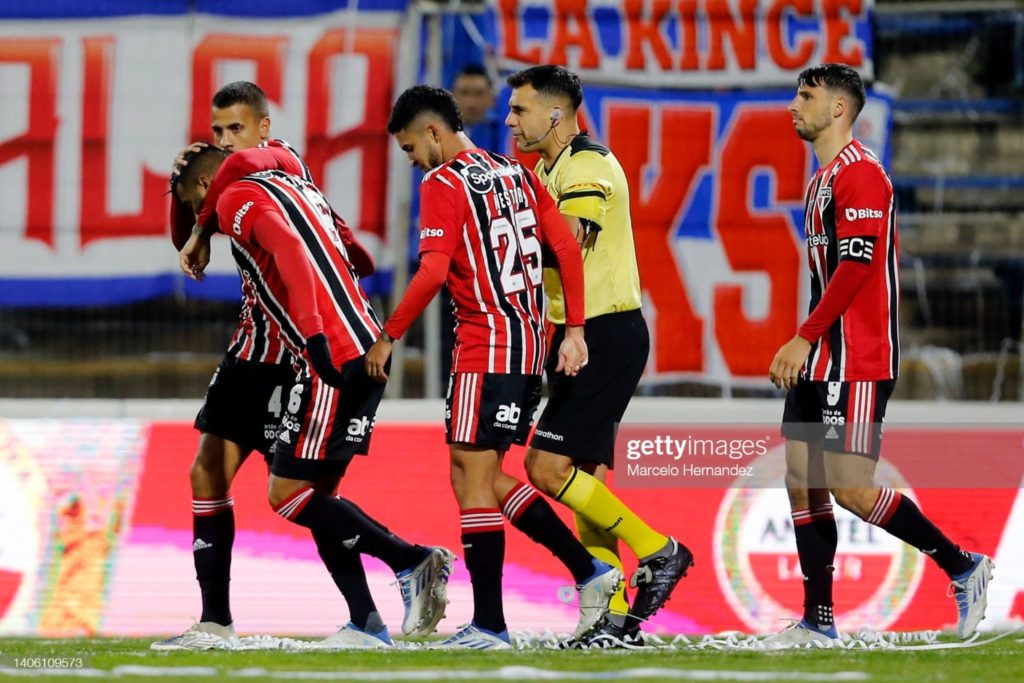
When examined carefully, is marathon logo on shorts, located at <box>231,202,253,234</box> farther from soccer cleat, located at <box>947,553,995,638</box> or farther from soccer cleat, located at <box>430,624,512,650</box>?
soccer cleat, located at <box>947,553,995,638</box>

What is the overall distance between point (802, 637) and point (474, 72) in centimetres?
458

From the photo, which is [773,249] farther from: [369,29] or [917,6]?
[369,29]

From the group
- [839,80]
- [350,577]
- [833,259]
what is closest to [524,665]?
[350,577]

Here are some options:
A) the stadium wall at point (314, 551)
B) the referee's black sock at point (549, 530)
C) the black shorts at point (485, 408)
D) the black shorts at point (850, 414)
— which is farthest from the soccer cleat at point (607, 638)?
the stadium wall at point (314, 551)

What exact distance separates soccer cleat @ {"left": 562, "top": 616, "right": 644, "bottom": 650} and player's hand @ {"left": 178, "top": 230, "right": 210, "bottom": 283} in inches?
76.0

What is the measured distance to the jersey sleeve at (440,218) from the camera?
5523 mm

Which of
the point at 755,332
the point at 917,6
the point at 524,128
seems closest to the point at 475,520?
the point at 524,128

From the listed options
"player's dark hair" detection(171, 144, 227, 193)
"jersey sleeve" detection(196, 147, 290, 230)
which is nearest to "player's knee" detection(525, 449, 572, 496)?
"jersey sleeve" detection(196, 147, 290, 230)

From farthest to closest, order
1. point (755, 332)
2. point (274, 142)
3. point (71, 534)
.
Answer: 1. point (755, 332)
2. point (71, 534)
3. point (274, 142)

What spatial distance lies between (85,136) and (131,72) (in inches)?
18.0

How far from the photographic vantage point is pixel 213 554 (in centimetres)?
595

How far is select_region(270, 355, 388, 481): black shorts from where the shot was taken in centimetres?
568

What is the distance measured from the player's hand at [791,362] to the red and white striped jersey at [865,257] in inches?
3.8

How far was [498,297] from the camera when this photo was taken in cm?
562
